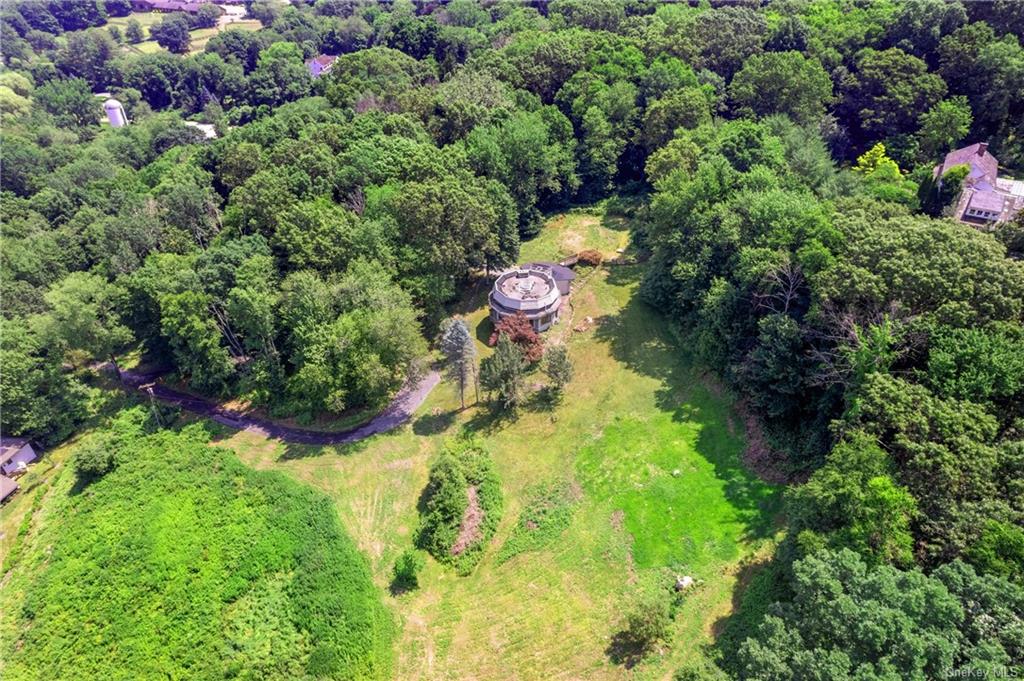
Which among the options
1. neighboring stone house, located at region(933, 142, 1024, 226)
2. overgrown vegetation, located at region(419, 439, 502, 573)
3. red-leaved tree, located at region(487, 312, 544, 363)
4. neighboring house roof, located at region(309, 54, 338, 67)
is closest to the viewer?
overgrown vegetation, located at region(419, 439, 502, 573)

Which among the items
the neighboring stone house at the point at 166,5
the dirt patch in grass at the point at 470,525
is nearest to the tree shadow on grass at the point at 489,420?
the dirt patch in grass at the point at 470,525

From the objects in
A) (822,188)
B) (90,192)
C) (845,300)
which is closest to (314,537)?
(845,300)

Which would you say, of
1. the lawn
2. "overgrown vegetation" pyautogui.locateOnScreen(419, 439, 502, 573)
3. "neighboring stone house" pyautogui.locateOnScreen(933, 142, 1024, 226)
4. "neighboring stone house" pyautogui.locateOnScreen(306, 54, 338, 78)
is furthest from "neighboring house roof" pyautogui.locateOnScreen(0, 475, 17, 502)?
"neighboring stone house" pyautogui.locateOnScreen(306, 54, 338, 78)

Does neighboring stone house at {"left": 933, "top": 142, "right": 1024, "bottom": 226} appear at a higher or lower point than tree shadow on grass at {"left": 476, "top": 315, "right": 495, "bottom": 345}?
higher

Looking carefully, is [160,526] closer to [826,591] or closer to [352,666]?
[352,666]

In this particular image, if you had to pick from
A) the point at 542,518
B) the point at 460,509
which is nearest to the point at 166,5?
the point at 460,509

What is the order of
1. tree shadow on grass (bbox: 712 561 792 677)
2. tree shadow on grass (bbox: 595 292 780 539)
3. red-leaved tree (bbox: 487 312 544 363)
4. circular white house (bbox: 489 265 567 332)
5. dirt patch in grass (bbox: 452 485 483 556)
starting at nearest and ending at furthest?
tree shadow on grass (bbox: 712 561 792 677) → tree shadow on grass (bbox: 595 292 780 539) → dirt patch in grass (bbox: 452 485 483 556) → red-leaved tree (bbox: 487 312 544 363) → circular white house (bbox: 489 265 567 332)

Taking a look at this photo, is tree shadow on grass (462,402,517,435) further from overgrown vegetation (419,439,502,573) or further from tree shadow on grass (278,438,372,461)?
tree shadow on grass (278,438,372,461)
